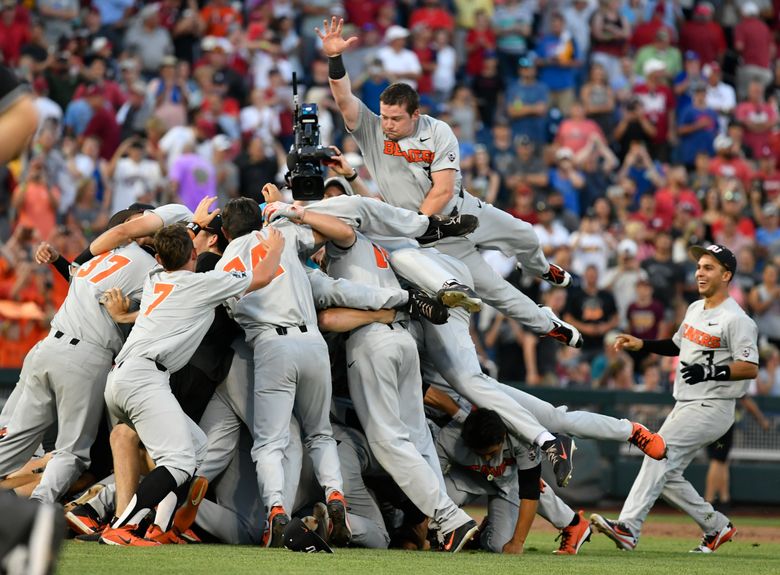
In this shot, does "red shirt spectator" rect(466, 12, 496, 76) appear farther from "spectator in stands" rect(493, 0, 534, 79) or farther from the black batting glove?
the black batting glove

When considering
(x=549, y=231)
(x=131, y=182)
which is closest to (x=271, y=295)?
(x=131, y=182)

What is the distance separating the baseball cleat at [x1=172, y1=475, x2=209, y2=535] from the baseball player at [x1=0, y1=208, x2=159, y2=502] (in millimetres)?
808

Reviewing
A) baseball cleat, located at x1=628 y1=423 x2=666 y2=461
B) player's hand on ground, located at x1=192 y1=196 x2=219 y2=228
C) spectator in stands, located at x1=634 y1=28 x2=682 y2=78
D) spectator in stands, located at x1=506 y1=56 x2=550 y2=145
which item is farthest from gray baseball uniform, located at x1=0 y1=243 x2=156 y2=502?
spectator in stands, located at x1=634 y1=28 x2=682 y2=78

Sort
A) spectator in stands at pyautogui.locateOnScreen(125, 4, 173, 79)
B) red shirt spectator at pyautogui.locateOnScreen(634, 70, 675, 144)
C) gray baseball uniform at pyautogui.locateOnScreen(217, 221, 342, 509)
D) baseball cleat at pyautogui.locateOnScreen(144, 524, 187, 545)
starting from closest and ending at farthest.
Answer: baseball cleat at pyautogui.locateOnScreen(144, 524, 187, 545) < gray baseball uniform at pyautogui.locateOnScreen(217, 221, 342, 509) < spectator in stands at pyautogui.locateOnScreen(125, 4, 173, 79) < red shirt spectator at pyautogui.locateOnScreen(634, 70, 675, 144)

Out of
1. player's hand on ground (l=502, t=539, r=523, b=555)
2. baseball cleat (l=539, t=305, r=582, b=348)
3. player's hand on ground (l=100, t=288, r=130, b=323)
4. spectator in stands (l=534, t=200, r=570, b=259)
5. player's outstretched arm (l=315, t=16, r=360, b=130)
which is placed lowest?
spectator in stands (l=534, t=200, r=570, b=259)

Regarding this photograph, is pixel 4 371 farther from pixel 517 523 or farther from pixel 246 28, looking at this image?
pixel 246 28

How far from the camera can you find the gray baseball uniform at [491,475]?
8.93 m

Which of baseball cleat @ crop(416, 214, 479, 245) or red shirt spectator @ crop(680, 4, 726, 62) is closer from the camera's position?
baseball cleat @ crop(416, 214, 479, 245)

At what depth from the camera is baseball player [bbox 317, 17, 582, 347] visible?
9.48 m

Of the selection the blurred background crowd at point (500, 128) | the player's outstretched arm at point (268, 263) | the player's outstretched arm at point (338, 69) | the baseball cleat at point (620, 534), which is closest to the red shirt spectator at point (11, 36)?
the blurred background crowd at point (500, 128)

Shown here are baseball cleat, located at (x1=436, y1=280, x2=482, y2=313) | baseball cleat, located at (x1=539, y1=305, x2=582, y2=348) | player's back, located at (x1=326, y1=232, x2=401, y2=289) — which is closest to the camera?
baseball cleat, located at (x1=436, y1=280, x2=482, y2=313)

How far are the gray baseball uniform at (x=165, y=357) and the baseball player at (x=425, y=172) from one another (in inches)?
81.7

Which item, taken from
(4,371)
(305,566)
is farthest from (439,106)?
(305,566)

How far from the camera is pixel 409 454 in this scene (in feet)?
27.5
